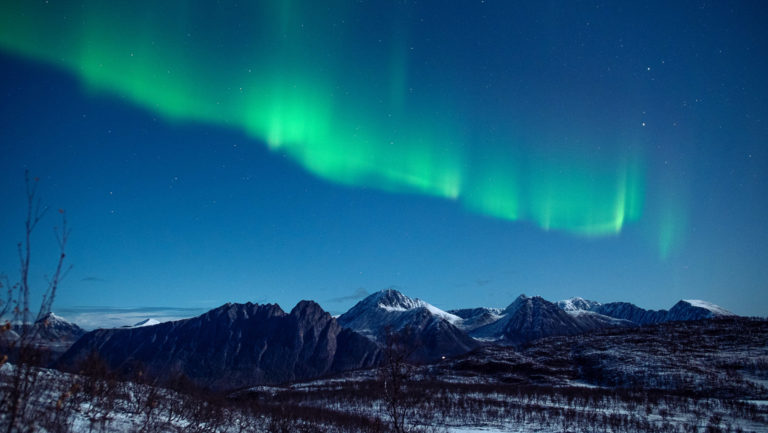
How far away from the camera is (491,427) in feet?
88.2

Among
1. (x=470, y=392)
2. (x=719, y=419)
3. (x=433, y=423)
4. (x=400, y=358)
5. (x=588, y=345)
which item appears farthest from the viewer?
(x=588, y=345)

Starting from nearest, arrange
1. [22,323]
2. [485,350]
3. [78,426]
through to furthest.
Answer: [22,323]
[78,426]
[485,350]

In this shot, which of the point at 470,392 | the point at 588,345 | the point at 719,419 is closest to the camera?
the point at 719,419

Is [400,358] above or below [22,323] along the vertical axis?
below

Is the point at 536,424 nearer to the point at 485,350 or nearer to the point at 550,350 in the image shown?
the point at 550,350

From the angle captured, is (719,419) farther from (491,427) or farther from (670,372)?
(670,372)

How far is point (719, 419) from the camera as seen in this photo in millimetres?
26547

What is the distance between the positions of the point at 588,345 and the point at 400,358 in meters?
96.9

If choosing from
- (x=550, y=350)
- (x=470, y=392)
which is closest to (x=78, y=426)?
(x=470, y=392)

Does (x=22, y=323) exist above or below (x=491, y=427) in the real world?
above

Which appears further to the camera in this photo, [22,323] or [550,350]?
[550,350]

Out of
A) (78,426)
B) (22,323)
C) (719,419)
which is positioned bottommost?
(719,419)

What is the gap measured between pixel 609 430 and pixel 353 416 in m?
18.4

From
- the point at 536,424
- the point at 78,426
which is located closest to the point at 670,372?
the point at 536,424
